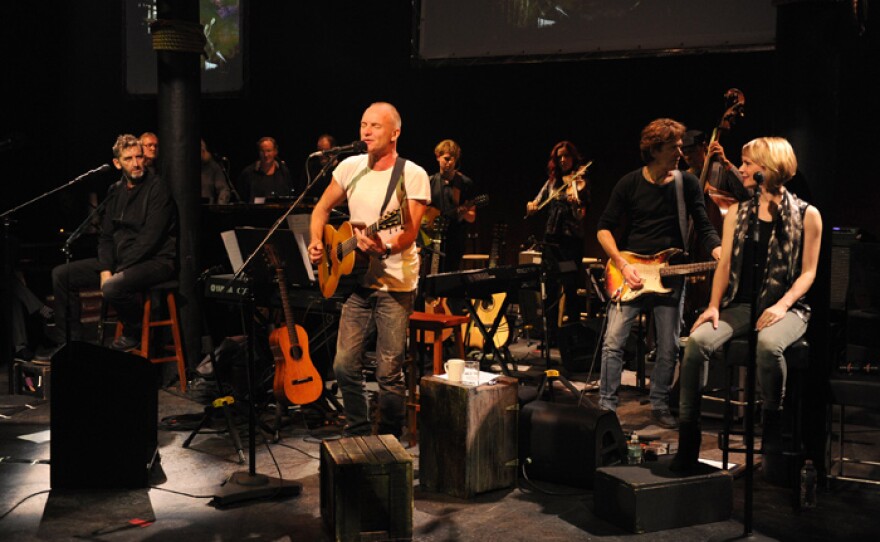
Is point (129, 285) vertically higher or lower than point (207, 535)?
higher

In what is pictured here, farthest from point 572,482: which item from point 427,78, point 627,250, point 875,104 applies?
point 427,78

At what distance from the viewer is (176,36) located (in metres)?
7.27

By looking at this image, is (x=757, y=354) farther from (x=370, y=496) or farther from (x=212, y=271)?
(x=212, y=271)

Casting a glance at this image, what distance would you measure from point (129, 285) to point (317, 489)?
2932mm

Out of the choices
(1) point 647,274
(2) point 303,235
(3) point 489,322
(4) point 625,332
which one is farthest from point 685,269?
(3) point 489,322

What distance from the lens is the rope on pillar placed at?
727 cm

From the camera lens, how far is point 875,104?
28.7ft

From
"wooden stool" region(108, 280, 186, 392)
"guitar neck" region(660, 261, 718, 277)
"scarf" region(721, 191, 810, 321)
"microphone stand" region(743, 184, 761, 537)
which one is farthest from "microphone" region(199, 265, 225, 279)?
"microphone stand" region(743, 184, 761, 537)

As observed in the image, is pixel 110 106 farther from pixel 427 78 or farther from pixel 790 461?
pixel 790 461

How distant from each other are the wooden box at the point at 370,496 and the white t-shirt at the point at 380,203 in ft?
4.15

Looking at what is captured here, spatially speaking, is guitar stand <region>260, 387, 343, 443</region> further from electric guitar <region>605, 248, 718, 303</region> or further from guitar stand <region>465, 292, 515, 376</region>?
electric guitar <region>605, 248, 718, 303</region>

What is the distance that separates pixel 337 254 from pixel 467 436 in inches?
53.2

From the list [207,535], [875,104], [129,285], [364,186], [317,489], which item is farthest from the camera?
[875,104]

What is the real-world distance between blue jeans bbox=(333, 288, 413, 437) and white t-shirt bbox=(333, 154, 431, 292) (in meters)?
0.07
